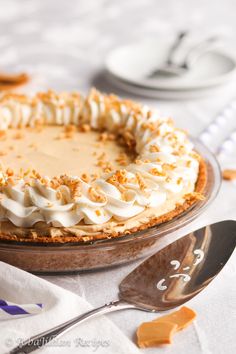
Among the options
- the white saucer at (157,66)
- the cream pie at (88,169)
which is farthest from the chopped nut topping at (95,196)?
the white saucer at (157,66)

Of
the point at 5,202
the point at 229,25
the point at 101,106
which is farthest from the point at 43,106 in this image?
the point at 229,25

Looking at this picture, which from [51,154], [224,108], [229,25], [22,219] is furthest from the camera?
[229,25]

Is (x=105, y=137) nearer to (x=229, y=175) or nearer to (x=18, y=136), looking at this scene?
(x=18, y=136)

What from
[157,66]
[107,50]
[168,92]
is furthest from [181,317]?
[107,50]

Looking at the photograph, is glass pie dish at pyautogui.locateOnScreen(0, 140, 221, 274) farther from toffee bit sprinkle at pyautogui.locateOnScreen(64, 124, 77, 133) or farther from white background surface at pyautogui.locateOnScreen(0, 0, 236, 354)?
toffee bit sprinkle at pyautogui.locateOnScreen(64, 124, 77, 133)

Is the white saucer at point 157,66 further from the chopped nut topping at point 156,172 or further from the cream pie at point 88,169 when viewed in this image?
the chopped nut topping at point 156,172

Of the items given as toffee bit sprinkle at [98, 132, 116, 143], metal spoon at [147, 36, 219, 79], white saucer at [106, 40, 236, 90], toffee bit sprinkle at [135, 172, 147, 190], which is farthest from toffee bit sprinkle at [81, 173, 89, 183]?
metal spoon at [147, 36, 219, 79]

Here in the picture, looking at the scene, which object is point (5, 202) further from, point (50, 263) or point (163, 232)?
point (163, 232)
